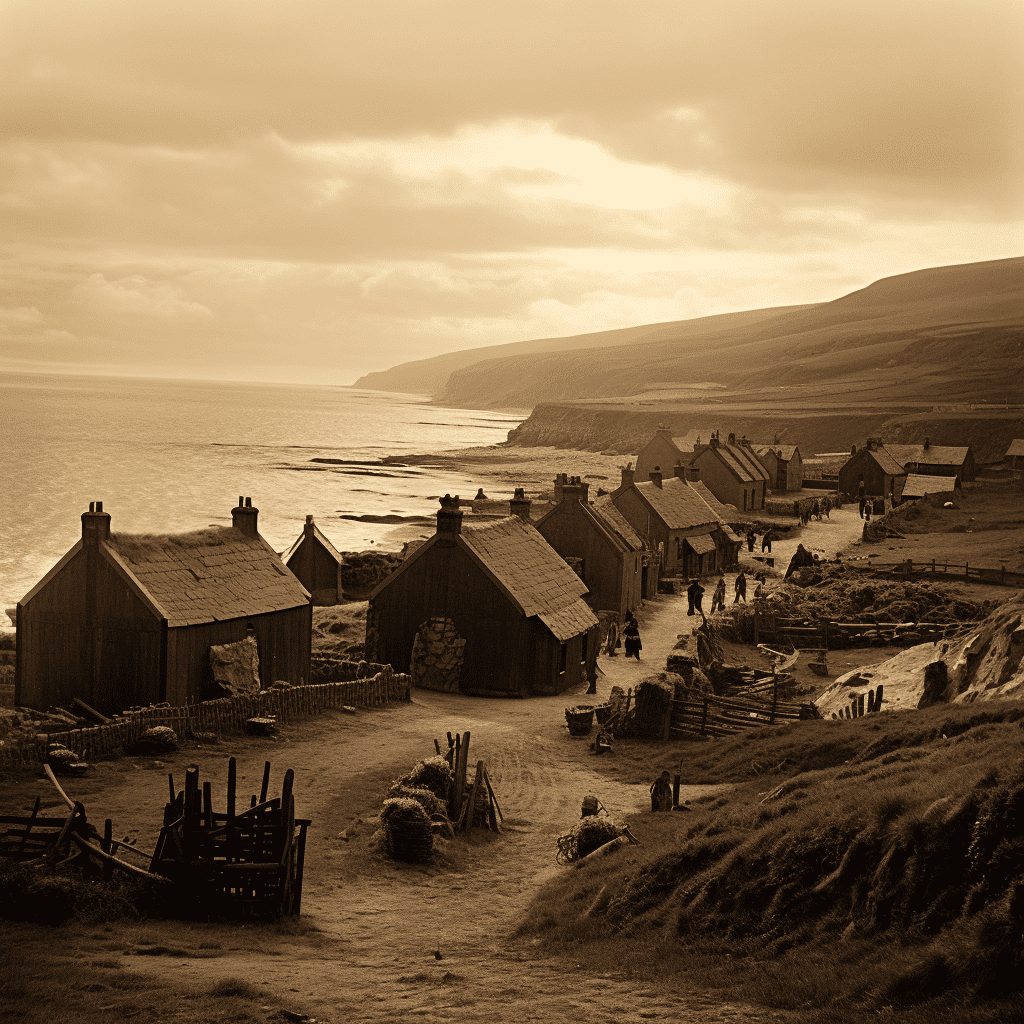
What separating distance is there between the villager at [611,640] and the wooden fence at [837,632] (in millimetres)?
5836

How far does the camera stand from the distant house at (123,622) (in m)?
29.2

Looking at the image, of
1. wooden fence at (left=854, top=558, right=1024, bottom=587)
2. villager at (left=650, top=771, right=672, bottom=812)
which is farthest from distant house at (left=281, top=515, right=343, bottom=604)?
villager at (left=650, top=771, right=672, bottom=812)

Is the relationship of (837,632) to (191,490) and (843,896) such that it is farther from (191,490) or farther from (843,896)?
(191,490)

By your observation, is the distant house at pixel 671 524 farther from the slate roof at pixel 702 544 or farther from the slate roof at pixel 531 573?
the slate roof at pixel 531 573

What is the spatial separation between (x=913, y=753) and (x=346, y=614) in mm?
28567

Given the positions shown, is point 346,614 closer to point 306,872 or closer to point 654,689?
point 654,689

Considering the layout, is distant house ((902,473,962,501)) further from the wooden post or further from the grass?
the wooden post

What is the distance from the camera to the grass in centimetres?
1204

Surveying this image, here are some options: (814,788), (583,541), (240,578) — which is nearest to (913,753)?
(814,788)

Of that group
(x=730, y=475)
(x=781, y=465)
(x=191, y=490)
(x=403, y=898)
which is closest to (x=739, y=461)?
(x=730, y=475)

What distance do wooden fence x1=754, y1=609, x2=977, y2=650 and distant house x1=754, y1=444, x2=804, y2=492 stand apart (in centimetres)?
6197

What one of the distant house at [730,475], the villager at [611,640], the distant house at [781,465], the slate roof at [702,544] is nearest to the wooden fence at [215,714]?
the villager at [611,640]

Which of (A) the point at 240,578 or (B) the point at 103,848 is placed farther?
(A) the point at 240,578

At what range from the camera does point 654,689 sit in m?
29.4
